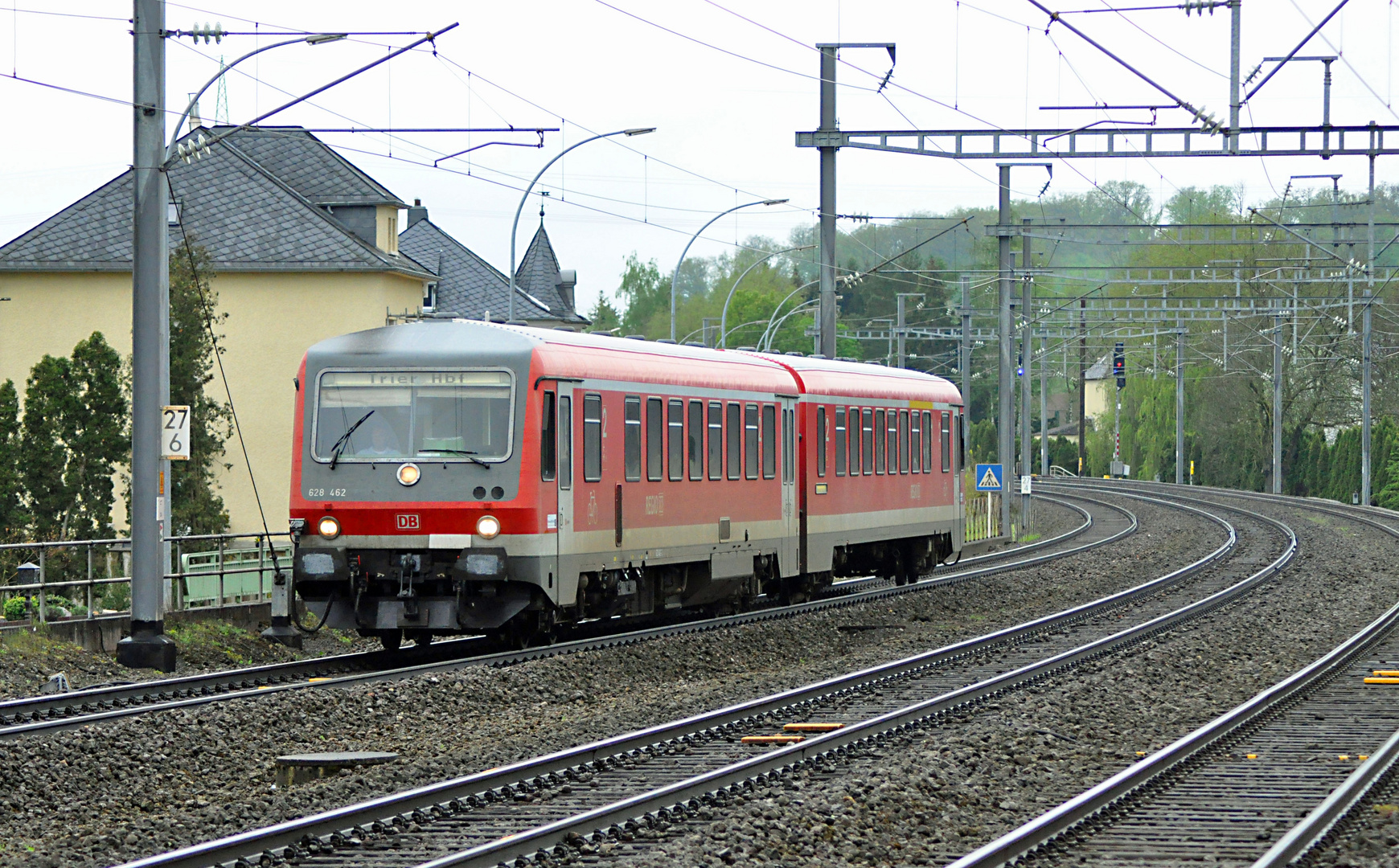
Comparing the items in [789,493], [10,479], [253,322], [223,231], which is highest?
[223,231]

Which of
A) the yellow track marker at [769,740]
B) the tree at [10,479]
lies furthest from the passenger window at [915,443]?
the yellow track marker at [769,740]

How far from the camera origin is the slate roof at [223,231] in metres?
44.5

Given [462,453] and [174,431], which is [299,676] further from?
[174,431]

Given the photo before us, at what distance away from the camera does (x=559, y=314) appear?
69.9 metres

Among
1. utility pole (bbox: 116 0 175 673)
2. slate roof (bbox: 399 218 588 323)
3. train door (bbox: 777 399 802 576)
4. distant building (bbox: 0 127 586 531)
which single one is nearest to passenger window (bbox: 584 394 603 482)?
utility pole (bbox: 116 0 175 673)

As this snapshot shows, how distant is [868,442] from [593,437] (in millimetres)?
8661

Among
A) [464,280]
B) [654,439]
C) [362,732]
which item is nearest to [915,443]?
[654,439]

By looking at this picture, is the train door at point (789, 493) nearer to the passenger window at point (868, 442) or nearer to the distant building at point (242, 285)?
the passenger window at point (868, 442)

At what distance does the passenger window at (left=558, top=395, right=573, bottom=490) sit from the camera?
17.8m

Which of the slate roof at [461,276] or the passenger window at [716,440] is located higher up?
the slate roof at [461,276]

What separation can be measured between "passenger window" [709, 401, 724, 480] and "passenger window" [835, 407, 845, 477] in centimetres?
392

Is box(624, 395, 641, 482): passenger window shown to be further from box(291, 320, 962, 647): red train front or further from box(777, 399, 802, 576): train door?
box(777, 399, 802, 576): train door

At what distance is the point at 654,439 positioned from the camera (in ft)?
65.8

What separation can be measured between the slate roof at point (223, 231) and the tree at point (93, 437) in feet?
37.2
